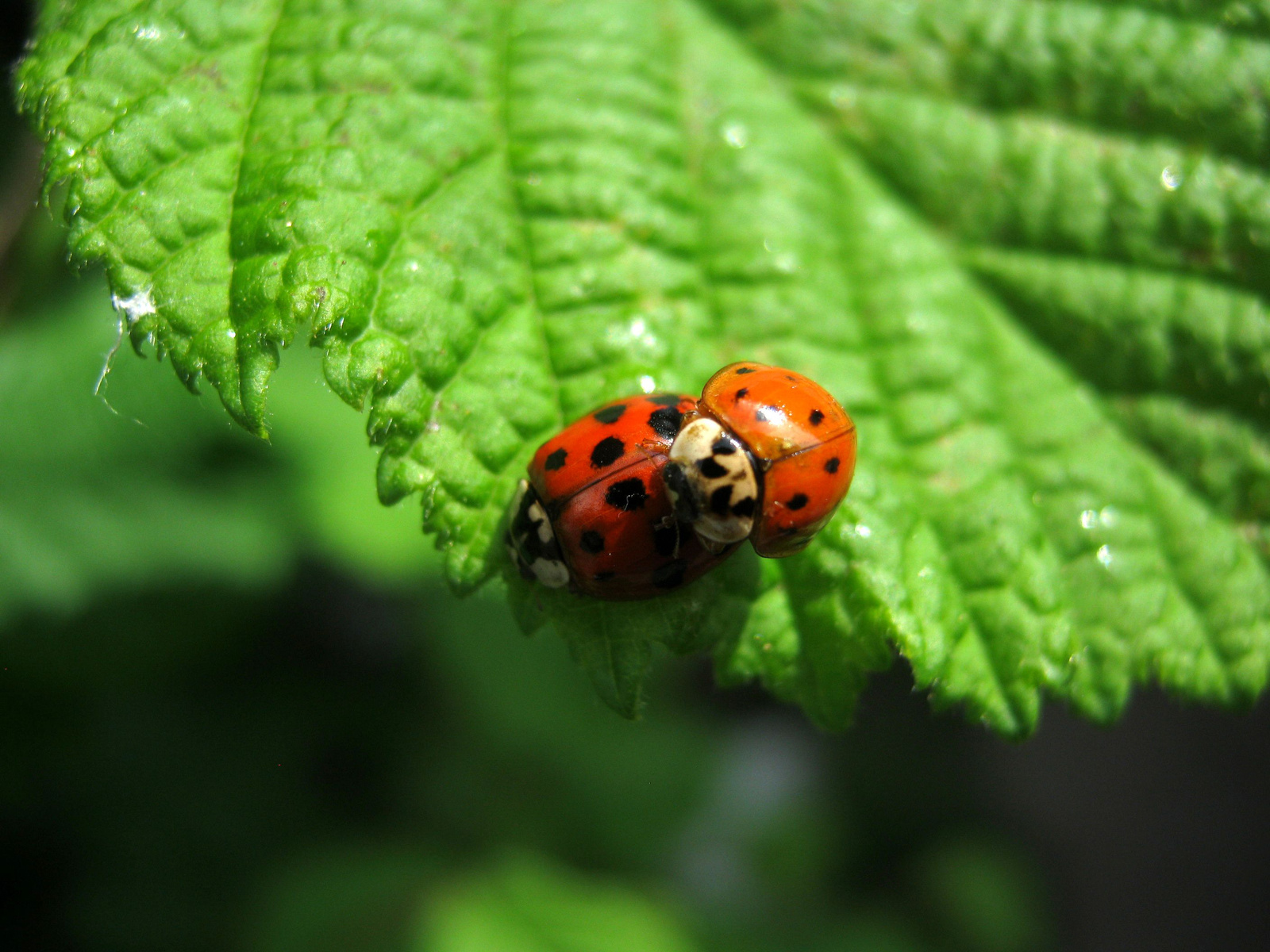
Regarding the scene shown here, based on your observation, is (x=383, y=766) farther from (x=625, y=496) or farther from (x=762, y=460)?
(x=762, y=460)

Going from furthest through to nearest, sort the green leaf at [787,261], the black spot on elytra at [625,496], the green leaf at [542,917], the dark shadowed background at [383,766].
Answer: the green leaf at [542,917] → the dark shadowed background at [383,766] → the black spot on elytra at [625,496] → the green leaf at [787,261]

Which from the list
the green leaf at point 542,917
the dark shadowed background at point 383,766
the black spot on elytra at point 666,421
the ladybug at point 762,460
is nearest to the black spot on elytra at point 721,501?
the ladybug at point 762,460

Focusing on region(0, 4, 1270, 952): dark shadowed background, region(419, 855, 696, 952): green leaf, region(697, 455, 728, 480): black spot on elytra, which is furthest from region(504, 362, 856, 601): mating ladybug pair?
region(419, 855, 696, 952): green leaf

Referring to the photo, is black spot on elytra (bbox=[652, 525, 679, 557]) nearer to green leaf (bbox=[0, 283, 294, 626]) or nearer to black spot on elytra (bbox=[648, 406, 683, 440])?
black spot on elytra (bbox=[648, 406, 683, 440])

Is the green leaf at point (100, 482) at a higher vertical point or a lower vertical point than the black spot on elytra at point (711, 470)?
lower

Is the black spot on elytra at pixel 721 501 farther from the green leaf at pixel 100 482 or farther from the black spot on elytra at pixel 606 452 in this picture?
the green leaf at pixel 100 482

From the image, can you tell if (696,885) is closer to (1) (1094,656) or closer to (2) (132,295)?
(1) (1094,656)

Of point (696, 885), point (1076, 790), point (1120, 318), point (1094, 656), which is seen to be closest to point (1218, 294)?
point (1120, 318)

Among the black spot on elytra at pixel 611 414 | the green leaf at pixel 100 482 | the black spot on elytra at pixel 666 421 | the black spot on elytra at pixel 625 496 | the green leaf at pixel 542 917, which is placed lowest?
the green leaf at pixel 542 917

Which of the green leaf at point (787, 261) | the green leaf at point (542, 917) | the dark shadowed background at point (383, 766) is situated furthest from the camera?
the green leaf at point (542, 917)

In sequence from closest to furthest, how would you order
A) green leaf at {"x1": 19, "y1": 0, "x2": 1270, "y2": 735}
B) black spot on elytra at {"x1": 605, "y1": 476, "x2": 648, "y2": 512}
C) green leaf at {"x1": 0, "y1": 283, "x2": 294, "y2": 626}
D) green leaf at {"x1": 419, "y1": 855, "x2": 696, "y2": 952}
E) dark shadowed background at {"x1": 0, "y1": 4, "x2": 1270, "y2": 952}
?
green leaf at {"x1": 19, "y1": 0, "x2": 1270, "y2": 735}
black spot on elytra at {"x1": 605, "y1": 476, "x2": 648, "y2": 512}
green leaf at {"x1": 0, "y1": 283, "x2": 294, "y2": 626}
dark shadowed background at {"x1": 0, "y1": 4, "x2": 1270, "y2": 952}
green leaf at {"x1": 419, "y1": 855, "x2": 696, "y2": 952}
